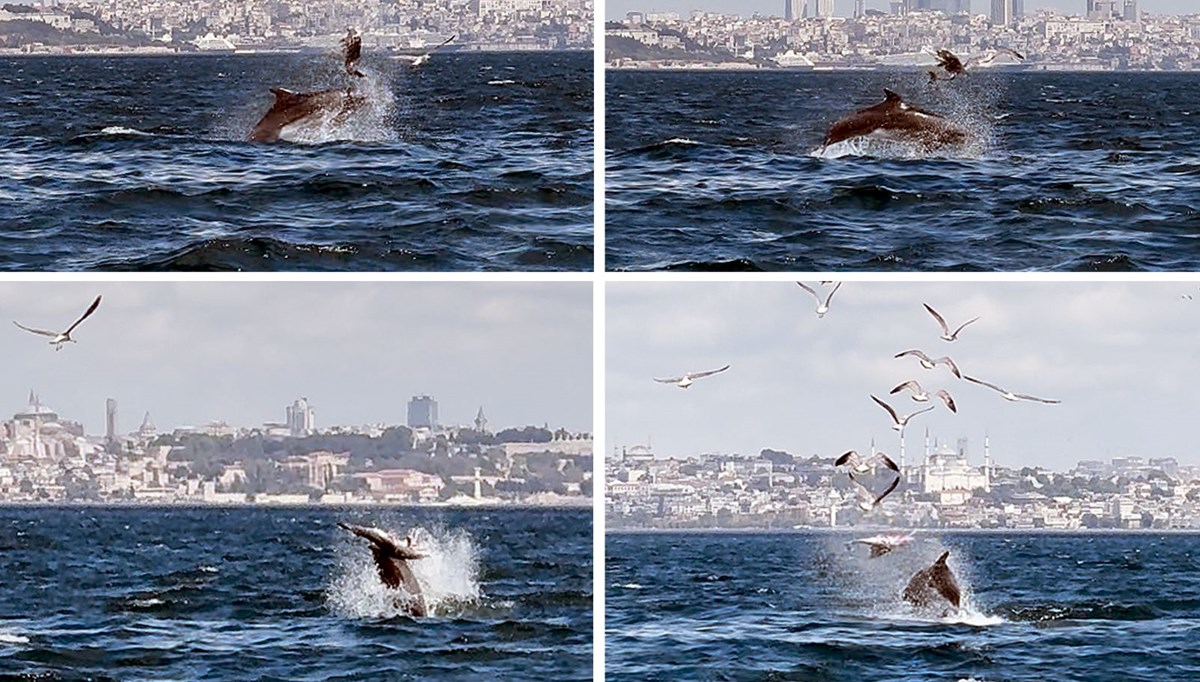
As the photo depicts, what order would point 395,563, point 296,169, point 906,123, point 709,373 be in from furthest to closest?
point 906,123, point 296,169, point 709,373, point 395,563

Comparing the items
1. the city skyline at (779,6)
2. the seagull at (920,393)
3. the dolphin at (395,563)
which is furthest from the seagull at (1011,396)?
the dolphin at (395,563)

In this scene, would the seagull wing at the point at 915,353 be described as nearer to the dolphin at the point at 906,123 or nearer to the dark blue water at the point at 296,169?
the dolphin at the point at 906,123

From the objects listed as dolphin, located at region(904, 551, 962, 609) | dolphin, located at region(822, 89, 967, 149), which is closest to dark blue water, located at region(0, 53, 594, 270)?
dolphin, located at region(822, 89, 967, 149)

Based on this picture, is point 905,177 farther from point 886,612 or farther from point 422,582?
point 422,582

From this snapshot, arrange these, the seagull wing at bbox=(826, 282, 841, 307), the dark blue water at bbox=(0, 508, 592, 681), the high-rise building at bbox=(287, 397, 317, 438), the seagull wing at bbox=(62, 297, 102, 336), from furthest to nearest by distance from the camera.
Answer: the high-rise building at bbox=(287, 397, 317, 438) < the seagull wing at bbox=(62, 297, 102, 336) < the seagull wing at bbox=(826, 282, 841, 307) < the dark blue water at bbox=(0, 508, 592, 681)

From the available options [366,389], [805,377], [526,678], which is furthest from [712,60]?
[526,678]

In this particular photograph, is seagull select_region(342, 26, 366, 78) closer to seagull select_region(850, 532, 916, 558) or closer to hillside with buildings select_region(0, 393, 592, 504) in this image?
hillside with buildings select_region(0, 393, 592, 504)

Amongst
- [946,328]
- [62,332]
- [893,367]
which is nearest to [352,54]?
[62,332]
